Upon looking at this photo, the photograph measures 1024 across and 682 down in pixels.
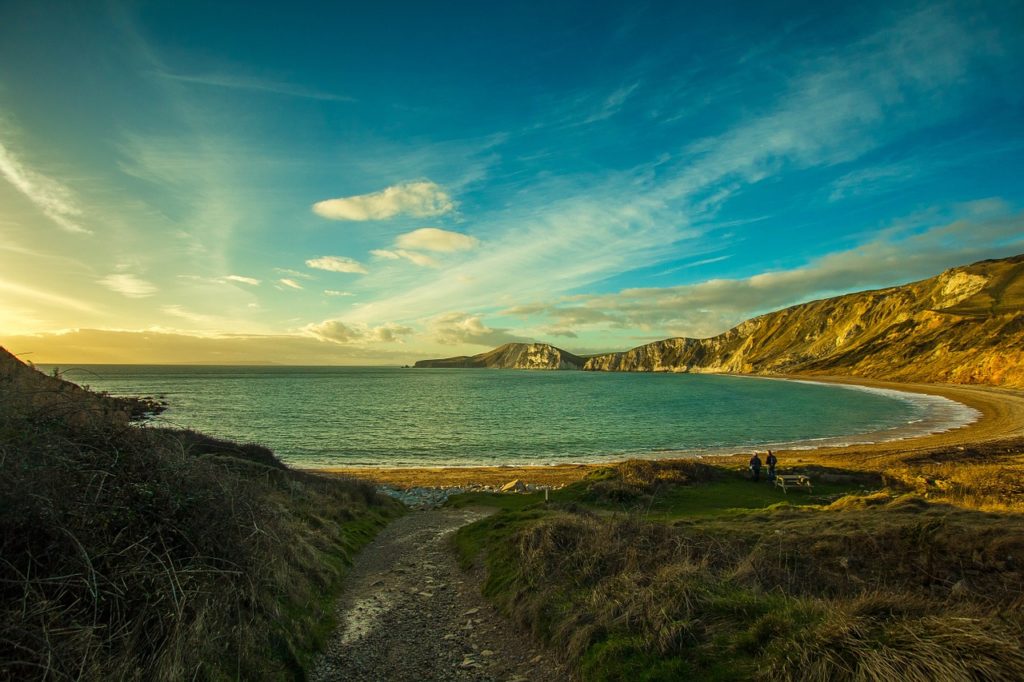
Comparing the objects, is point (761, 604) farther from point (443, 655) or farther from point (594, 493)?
point (594, 493)

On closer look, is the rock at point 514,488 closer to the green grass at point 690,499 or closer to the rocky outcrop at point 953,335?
the green grass at point 690,499

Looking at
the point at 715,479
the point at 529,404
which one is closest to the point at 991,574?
the point at 715,479

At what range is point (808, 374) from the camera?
193875 mm

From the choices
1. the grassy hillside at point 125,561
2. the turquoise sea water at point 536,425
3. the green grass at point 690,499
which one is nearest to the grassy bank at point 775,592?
the green grass at point 690,499

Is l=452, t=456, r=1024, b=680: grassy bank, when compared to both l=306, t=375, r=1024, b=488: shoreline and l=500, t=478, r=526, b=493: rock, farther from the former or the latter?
l=306, t=375, r=1024, b=488: shoreline

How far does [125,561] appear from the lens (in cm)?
615

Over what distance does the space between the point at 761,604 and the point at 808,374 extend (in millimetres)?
220587

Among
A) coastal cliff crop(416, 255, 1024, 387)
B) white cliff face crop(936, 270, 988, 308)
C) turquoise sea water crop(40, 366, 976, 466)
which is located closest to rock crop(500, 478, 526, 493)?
turquoise sea water crop(40, 366, 976, 466)

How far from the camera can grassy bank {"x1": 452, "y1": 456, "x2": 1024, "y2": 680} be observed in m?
5.50

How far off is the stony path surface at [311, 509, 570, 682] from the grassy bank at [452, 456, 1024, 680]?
0.58m

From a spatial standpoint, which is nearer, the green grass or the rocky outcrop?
the green grass

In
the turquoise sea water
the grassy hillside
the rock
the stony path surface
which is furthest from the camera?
the turquoise sea water

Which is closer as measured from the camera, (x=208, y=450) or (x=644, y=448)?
(x=208, y=450)

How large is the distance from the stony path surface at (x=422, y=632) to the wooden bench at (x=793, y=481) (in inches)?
748
